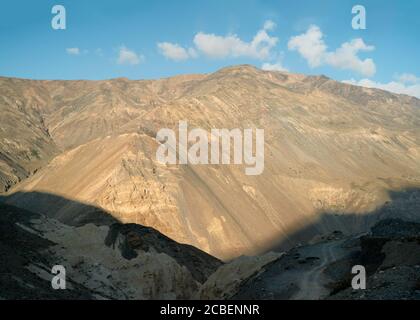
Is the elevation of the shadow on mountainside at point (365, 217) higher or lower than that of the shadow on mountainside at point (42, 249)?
higher

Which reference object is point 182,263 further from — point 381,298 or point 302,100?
point 302,100

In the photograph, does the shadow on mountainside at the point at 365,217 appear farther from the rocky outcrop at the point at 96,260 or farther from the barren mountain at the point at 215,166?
the rocky outcrop at the point at 96,260

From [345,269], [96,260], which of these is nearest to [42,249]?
[96,260]

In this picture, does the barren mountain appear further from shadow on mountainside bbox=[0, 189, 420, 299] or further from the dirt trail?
the dirt trail

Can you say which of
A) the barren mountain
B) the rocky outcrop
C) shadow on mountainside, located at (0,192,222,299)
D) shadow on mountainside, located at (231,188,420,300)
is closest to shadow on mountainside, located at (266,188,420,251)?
the barren mountain

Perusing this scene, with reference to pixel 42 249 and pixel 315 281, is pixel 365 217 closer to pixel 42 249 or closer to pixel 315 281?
pixel 42 249

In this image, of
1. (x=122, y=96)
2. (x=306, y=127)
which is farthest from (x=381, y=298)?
(x=122, y=96)

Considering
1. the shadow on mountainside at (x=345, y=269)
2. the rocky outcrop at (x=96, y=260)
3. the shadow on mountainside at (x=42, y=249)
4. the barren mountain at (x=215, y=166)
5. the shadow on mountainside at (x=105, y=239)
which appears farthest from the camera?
the barren mountain at (x=215, y=166)

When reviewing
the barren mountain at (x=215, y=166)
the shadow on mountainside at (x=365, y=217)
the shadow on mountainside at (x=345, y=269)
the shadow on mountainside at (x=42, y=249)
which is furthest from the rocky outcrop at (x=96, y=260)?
the shadow on mountainside at (x=365, y=217)

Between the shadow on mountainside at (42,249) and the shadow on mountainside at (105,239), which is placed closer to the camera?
the shadow on mountainside at (42,249)

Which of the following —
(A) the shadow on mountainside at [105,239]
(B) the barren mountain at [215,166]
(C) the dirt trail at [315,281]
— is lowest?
(C) the dirt trail at [315,281]
